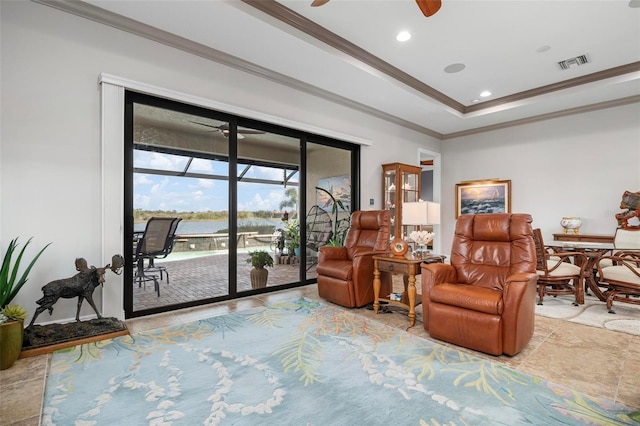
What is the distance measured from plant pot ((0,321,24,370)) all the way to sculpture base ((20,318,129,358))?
142 millimetres

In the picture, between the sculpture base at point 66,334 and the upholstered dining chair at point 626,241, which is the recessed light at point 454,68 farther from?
the sculpture base at point 66,334

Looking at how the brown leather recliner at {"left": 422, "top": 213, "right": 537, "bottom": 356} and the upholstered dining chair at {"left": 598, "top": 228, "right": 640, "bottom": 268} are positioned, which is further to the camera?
the upholstered dining chair at {"left": 598, "top": 228, "right": 640, "bottom": 268}

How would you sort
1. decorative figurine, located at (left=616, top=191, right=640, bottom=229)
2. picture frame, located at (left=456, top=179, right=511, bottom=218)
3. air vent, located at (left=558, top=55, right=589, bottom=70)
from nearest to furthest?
air vent, located at (left=558, top=55, right=589, bottom=70), decorative figurine, located at (left=616, top=191, right=640, bottom=229), picture frame, located at (left=456, top=179, right=511, bottom=218)

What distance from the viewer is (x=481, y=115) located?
6047 mm

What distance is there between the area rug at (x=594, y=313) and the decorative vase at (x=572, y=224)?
1557 millimetres

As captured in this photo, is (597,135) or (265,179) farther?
(597,135)

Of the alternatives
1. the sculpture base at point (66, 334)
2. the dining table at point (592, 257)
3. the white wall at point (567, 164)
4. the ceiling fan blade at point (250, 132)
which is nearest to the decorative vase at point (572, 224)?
the white wall at point (567, 164)

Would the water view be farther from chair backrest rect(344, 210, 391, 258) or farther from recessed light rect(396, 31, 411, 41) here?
recessed light rect(396, 31, 411, 41)

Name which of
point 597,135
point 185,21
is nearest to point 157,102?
point 185,21

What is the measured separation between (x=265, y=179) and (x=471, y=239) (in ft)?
9.51

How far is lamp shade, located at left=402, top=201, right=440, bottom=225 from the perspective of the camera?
3.56m

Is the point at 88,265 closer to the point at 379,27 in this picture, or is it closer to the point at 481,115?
the point at 379,27

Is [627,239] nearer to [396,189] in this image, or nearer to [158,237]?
[396,189]

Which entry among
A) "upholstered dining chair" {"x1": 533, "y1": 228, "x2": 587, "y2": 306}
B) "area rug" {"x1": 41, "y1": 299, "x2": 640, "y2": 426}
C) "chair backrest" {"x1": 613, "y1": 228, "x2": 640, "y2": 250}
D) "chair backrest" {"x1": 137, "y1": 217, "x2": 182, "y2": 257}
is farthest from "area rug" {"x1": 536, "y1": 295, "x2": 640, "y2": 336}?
"chair backrest" {"x1": 137, "y1": 217, "x2": 182, "y2": 257}
